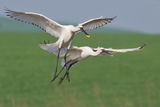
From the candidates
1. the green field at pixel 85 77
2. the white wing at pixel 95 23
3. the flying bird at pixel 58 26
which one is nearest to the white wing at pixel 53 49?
the flying bird at pixel 58 26

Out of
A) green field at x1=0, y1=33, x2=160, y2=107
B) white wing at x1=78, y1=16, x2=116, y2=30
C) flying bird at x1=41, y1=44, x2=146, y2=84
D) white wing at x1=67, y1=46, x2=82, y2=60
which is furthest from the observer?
green field at x1=0, y1=33, x2=160, y2=107

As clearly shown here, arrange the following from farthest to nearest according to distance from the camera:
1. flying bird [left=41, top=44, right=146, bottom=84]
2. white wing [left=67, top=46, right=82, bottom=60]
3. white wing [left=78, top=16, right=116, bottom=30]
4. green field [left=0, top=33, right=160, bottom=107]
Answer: green field [left=0, top=33, right=160, bottom=107], white wing [left=78, top=16, right=116, bottom=30], white wing [left=67, top=46, right=82, bottom=60], flying bird [left=41, top=44, right=146, bottom=84]

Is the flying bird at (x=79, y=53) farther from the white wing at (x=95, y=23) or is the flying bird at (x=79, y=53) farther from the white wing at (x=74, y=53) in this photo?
the white wing at (x=95, y=23)

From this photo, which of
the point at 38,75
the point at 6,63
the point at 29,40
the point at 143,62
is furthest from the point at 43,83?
the point at 29,40

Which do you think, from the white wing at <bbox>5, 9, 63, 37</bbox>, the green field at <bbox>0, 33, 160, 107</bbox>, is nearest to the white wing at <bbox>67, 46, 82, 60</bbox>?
the white wing at <bbox>5, 9, 63, 37</bbox>

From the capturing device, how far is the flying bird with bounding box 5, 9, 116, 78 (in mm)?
3125

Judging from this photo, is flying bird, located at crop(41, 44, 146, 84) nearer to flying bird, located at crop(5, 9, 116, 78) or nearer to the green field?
flying bird, located at crop(5, 9, 116, 78)

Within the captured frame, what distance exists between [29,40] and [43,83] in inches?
816

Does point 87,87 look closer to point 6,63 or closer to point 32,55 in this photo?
point 6,63

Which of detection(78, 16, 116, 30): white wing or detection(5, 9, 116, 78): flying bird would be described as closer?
detection(5, 9, 116, 78): flying bird

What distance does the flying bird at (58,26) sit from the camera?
3.12 meters

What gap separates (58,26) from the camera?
338cm

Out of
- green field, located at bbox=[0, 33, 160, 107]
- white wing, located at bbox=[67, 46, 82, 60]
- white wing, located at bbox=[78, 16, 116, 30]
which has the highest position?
white wing, located at bbox=[78, 16, 116, 30]

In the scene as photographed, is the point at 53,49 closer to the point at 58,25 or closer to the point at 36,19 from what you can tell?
the point at 58,25
